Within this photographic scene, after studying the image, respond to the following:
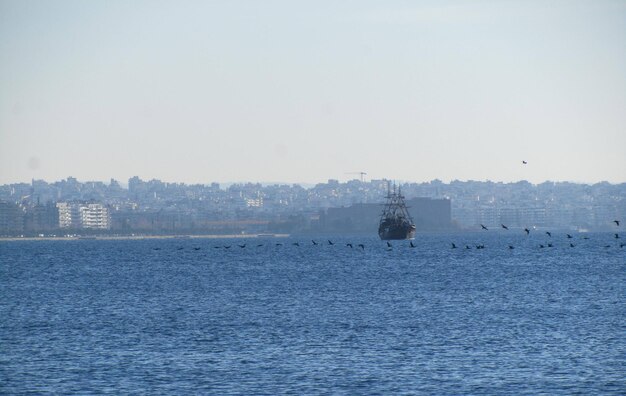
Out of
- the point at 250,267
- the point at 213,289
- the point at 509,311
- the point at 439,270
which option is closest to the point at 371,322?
the point at 509,311

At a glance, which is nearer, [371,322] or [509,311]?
[371,322]

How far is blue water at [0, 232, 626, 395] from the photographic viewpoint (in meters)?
43.3

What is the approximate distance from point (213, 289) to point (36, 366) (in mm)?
44218

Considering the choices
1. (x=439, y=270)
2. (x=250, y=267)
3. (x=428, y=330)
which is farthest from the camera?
(x=250, y=267)

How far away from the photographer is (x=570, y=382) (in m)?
42.6

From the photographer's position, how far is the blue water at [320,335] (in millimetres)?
43344

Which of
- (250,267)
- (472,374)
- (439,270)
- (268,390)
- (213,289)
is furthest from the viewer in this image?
(250,267)

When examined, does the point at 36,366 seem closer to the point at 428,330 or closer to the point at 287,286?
the point at 428,330

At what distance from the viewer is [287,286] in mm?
93375

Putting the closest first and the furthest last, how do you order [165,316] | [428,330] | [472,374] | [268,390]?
[268,390]
[472,374]
[428,330]
[165,316]

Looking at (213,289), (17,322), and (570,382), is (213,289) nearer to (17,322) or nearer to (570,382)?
(17,322)

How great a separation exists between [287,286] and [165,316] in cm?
2668

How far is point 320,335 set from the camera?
184 ft

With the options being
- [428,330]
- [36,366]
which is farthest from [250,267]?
[36,366]
